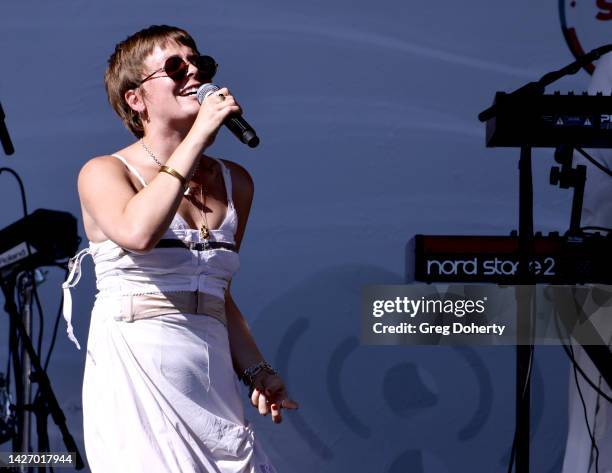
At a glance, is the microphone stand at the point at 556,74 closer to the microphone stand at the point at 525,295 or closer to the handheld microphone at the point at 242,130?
the microphone stand at the point at 525,295

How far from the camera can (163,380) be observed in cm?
171

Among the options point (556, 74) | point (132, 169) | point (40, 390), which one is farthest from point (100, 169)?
point (40, 390)

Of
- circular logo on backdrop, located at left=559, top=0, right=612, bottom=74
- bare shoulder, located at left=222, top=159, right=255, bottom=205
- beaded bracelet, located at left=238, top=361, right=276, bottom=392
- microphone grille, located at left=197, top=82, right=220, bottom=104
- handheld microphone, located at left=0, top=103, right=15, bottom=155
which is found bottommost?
beaded bracelet, located at left=238, top=361, right=276, bottom=392

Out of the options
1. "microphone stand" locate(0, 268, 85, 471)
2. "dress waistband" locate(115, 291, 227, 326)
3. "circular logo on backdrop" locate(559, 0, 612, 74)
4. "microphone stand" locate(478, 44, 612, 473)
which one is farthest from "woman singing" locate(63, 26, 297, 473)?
"circular logo on backdrop" locate(559, 0, 612, 74)

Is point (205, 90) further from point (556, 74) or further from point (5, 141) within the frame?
point (5, 141)

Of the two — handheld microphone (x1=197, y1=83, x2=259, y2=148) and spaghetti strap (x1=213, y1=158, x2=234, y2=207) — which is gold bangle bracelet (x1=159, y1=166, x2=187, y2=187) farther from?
spaghetti strap (x1=213, y1=158, x2=234, y2=207)

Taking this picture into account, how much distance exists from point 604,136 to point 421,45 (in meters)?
1.03

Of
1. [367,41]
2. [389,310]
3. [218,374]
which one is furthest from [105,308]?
[367,41]

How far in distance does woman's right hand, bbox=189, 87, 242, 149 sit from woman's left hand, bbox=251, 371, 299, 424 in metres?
0.48

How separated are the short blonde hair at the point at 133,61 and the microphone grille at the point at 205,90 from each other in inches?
6.1

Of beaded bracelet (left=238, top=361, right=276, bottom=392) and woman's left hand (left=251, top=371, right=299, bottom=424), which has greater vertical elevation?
beaded bracelet (left=238, top=361, right=276, bottom=392)

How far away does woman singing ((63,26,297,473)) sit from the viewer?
167 centimetres

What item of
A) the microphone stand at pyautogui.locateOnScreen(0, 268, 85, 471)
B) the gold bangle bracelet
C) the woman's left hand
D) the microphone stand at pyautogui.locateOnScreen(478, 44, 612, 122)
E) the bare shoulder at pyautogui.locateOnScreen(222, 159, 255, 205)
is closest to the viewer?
the gold bangle bracelet

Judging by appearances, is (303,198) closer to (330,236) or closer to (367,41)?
(330,236)
